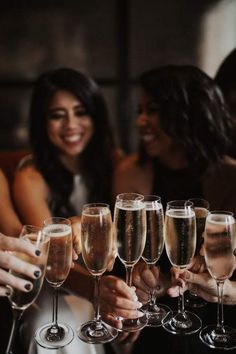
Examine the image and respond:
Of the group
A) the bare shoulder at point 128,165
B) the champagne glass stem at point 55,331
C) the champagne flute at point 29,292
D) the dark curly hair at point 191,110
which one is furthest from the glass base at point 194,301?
the bare shoulder at point 128,165

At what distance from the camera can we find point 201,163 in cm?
197

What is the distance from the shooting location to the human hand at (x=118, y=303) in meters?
1.02

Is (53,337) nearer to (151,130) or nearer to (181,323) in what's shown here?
(181,323)

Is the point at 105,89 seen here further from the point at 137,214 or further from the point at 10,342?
the point at 10,342

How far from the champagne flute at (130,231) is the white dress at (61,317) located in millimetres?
104

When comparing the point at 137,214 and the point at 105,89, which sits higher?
the point at 105,89

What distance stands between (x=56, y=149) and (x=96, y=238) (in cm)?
123

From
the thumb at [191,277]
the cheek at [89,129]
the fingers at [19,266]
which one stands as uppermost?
the cheek at [89,129]

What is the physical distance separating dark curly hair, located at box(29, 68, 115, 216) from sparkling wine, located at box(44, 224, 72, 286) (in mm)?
1137

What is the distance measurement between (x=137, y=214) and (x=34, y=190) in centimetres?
113

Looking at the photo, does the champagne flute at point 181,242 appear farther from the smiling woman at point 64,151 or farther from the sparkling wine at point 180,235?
the smiling woman at point 64,151

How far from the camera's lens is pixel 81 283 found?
120 centimetres

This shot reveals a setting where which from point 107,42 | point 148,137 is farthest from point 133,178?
point 107,42

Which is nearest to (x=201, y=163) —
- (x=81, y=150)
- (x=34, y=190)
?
(x=81, y=150)
